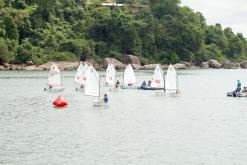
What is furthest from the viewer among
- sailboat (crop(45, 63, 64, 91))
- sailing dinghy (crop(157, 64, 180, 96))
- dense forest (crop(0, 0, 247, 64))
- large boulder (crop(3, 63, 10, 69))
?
dense forest (crop(0, 0, 247, 64))

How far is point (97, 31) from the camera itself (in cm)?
16962

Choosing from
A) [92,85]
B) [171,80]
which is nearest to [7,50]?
[171,80]

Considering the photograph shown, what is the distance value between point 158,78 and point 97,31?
8543 centimetres

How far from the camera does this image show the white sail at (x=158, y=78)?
84.9 m

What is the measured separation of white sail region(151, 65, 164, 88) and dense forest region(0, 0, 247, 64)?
6221cm

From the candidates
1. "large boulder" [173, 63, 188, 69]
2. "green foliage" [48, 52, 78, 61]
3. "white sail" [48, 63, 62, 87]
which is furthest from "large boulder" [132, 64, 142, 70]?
"white sail" [48, 63, 62, 87]

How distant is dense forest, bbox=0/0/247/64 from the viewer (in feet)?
501

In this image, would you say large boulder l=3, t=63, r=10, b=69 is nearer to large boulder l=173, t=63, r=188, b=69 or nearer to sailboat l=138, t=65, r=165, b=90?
large boulder l=173, t=63, r=188, b=69

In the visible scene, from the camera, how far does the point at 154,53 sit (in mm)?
178750

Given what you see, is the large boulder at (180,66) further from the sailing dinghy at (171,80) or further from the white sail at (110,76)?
the sailing dinghy at (171,80)

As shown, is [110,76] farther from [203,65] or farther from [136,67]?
[203,65]

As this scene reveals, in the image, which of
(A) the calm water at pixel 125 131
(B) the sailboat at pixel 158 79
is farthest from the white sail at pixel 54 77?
(B) the sailboat at pixel 158 79

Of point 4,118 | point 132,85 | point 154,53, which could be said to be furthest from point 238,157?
point 154,53

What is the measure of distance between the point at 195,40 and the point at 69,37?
4070 centimetres
